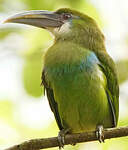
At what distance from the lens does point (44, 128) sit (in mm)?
5793

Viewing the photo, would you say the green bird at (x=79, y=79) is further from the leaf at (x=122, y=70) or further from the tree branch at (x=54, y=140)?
the leaf at (x=122, y=70)

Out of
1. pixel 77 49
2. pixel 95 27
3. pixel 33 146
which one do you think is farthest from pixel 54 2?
pixel 33 146

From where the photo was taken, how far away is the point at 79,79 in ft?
14.5

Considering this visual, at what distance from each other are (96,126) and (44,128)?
1.39 meters

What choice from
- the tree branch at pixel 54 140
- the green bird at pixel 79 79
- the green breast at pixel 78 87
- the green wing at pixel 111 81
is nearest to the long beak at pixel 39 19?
the green bird at pixel 79 79

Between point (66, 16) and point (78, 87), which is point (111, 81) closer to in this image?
point (78, 87)

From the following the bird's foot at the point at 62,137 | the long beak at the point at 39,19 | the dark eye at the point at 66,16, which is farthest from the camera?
the dark eye at the point at 66,16

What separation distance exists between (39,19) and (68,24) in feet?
1.17

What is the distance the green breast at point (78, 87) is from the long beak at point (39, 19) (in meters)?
0.63

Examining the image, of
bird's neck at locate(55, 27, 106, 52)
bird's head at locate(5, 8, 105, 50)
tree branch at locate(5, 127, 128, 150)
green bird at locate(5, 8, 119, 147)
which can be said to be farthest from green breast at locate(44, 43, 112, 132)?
tree branch at locate(5, 127, 128, 150)

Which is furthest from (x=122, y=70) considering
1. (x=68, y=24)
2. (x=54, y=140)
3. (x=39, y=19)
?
(x=54, y=140)

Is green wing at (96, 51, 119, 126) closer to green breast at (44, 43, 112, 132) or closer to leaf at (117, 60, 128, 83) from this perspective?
green breast at (44, 43, 112, 132)

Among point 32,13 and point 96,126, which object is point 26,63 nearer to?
point 32,13

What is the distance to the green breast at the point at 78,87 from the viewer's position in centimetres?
441
